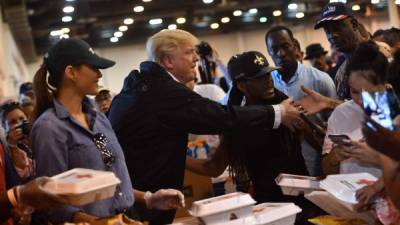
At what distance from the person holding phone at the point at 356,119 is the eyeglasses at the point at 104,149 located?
0.81 meters

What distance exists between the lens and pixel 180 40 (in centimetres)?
305

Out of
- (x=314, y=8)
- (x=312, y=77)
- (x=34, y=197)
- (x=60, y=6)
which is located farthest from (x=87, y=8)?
(x=34, y=197)

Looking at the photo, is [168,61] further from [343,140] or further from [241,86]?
[343,140]

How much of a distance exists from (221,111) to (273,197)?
0.47 m

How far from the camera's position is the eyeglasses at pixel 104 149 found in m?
2.32

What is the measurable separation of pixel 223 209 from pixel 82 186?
54cm

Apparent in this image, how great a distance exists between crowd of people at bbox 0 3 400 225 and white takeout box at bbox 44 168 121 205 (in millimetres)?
25

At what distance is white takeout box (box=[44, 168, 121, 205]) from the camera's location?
1.79 m

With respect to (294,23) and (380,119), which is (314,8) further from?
(380,119)

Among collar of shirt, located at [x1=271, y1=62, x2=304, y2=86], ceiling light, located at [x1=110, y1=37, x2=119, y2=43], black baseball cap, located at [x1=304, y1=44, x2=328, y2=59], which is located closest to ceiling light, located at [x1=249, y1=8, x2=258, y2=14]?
ceiling light, located at [x1=110, y1=37, x2=119, y2=43]

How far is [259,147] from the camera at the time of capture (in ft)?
9.75

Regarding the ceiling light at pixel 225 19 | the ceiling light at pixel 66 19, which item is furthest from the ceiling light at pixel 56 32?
the ceiling light at pixel 225 19

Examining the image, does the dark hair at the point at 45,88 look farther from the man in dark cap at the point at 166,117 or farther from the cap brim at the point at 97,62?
the man in dark cap at the point at 166,117

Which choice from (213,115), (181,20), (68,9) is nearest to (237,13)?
(181,20)
